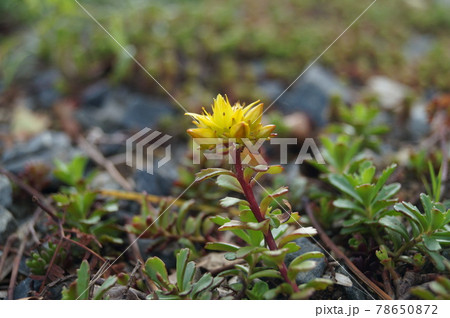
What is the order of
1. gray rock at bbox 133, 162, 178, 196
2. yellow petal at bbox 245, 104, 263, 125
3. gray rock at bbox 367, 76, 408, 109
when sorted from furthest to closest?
gray rock at bbox 367, 76, 408, 109 → gray rock at bbox 133, 162, 178, 196 → yellow petal at bbox 245, 104, 263, 125

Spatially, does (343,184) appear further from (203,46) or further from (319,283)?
(203,46)

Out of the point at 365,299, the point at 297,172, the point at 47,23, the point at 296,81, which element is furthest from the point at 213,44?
the point at 365,299

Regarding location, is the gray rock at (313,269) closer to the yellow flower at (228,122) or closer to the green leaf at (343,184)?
the green leaf at (343,184)

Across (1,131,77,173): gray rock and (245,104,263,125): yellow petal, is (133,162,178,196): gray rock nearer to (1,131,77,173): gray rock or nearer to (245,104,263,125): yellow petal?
(1,131,77,173): gray rock

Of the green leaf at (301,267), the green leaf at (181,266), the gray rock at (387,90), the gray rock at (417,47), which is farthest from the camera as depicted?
the gray rock at (417,47)

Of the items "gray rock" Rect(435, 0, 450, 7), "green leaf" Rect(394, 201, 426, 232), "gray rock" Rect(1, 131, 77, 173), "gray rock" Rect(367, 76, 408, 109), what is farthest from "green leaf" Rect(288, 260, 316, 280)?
"gray rock" Rect(435, 0, 450, 7)

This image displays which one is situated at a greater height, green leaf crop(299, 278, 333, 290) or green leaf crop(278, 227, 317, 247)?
green leaf crop(278, 227, 317, 247)

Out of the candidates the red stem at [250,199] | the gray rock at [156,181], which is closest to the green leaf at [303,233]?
the red stem at [250,199]

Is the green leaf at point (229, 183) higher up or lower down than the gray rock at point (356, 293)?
higher up
